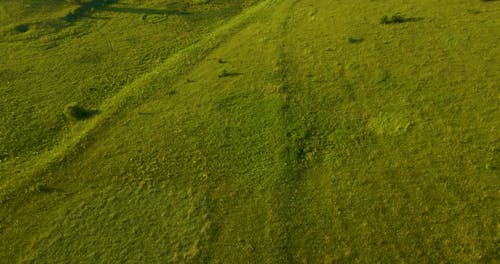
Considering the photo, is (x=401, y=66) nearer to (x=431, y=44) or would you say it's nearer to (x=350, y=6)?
(x=431, y=44)

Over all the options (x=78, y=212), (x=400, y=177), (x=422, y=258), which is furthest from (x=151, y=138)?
(x=422, y=258)

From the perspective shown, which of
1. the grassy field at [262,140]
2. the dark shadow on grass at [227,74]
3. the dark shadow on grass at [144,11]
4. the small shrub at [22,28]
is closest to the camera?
the grassy field at [262,140]

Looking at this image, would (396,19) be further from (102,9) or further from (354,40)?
(102,9)

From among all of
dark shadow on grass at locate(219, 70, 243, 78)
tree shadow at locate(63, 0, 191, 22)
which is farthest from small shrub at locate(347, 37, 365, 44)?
tree shadow at locate(63, 0, 191, 22)

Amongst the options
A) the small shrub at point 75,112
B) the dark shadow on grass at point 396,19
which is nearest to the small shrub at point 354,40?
the dark shadow on grass at point 396,19

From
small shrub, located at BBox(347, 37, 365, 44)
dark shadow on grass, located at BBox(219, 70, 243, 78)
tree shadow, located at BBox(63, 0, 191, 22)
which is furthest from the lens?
tree shadow, located at BBox(63, 0, 191, 22)

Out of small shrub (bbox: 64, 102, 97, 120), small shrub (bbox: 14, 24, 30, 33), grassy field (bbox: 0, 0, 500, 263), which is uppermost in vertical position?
small shrub (bbox: 14, 24, 30, 33)

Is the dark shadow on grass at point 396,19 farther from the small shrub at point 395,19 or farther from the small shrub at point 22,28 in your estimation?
the small shrub at point 22,28

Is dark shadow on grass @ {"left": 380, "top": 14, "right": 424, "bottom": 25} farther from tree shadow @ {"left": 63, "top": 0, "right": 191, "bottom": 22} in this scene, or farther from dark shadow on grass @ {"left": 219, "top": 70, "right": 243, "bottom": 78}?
tree shadow @ {"left": 63, "top": 0, "right": 191, "bottom": 22}
